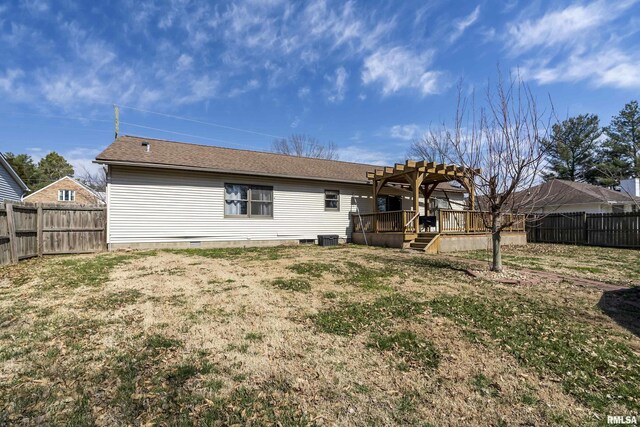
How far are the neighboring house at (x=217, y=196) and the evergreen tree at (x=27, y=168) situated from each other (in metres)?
39.3

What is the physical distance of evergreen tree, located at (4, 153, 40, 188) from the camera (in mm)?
38594

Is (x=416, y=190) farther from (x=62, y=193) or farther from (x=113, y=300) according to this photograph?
(x=62, y=193)

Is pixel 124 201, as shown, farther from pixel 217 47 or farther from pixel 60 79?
pixel 217 47

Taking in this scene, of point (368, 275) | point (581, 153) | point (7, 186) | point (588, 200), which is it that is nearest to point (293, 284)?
point (368, 275)

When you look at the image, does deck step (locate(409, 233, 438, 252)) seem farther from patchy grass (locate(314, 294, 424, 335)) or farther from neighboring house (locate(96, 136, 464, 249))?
patchy grass (locate(314, 294, 424, 335))

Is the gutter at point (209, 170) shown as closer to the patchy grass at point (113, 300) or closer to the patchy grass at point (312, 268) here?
the patchy grass at point (312, 268)

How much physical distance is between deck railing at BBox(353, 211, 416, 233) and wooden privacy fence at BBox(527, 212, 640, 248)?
15.5 ft

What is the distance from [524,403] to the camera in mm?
2322

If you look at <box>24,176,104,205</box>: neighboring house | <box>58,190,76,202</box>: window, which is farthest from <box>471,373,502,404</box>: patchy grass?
<box>58,190,76,202</box>: window

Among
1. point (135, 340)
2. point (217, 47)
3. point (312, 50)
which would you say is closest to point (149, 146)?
point (217, 47)

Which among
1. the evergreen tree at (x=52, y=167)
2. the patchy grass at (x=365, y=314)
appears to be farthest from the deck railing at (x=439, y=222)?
the evergreen tree at (x=52, y=167)

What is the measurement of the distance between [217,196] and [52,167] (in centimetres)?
4653

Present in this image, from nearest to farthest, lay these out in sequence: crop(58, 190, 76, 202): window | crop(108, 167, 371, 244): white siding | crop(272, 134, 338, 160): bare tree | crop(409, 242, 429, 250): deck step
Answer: crop(108, 167, 371, 244): white siding → crop(409, 242, 429, 250): deck step → crop(58, 190, 76, 202): window → crop(272, 134, 338, 160): bare tree

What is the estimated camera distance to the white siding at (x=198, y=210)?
1042 cm
